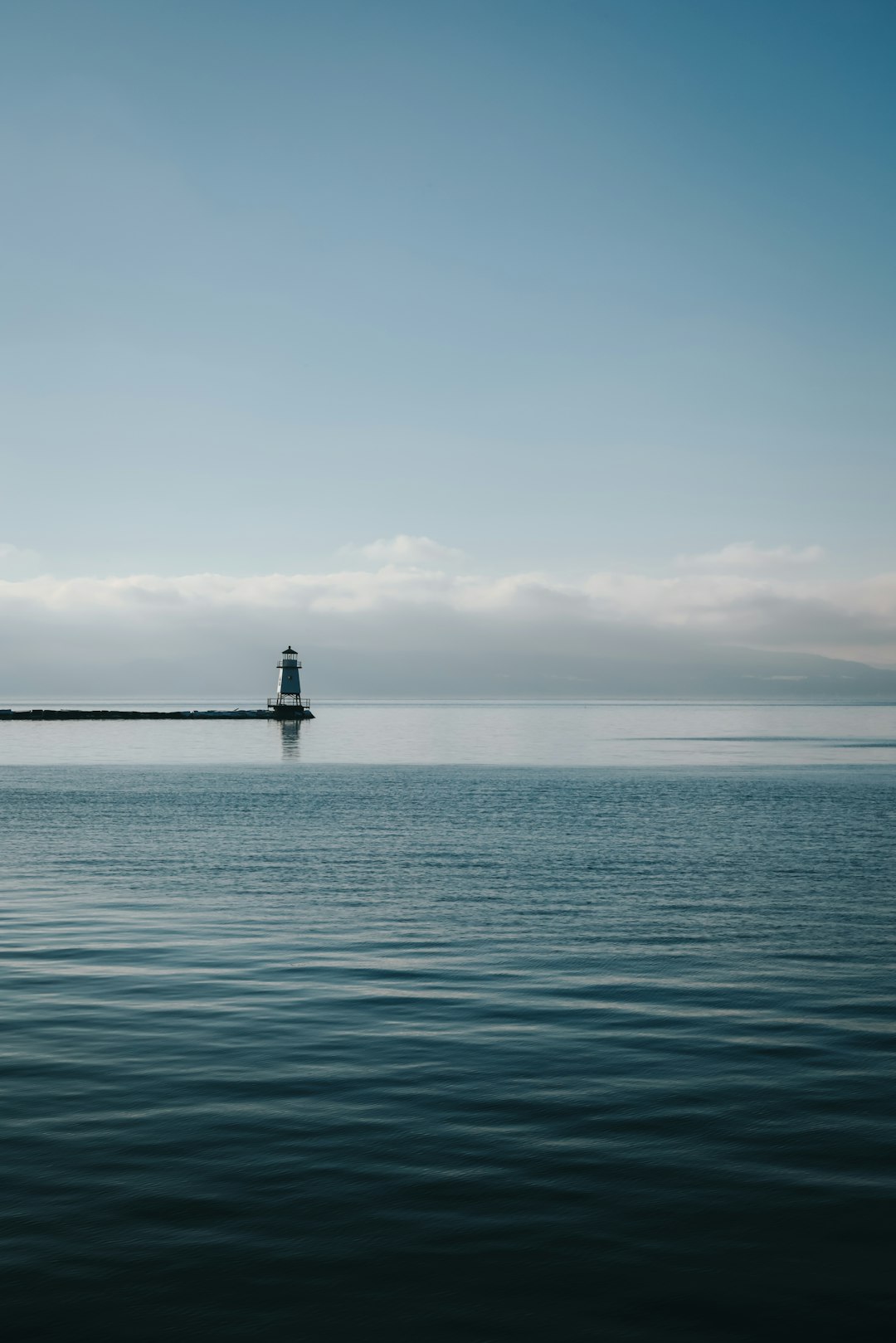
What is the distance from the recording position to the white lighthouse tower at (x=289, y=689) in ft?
520

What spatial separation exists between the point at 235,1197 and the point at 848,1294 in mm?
5091

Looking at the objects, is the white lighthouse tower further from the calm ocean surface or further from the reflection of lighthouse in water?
the calm ocean surface

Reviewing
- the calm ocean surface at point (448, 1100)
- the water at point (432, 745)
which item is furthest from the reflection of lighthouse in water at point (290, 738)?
the calm ocean surface at point (448, 1100)

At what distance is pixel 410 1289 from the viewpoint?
8.12 metres

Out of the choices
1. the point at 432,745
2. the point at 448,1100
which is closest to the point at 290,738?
the point at 432,745

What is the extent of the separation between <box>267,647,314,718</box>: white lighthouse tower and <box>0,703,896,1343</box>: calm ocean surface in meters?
125

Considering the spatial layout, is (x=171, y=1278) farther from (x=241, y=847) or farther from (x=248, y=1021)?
(x=241, y=847)

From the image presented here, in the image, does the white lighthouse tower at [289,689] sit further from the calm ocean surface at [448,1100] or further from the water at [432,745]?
the calm ocean surface at [448,1100]

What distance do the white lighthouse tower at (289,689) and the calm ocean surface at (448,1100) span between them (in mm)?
125279

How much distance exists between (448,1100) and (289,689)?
158 m

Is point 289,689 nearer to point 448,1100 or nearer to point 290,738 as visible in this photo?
point 290,738

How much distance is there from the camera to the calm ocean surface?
8.07 m

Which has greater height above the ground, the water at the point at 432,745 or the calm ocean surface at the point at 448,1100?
the calm ocean surface at the point at 448,1100

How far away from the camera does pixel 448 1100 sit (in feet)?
40.1
